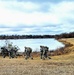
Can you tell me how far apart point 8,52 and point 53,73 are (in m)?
18.9

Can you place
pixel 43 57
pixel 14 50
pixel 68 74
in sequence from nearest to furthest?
1. pixel 68 74
2. pixel 43 57
3. pixel 14 50

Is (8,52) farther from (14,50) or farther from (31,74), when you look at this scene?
(31,74)

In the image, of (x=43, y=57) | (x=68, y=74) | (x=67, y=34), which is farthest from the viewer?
(x=67, y=34)

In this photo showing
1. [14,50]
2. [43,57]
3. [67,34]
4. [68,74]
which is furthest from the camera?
[67,34]

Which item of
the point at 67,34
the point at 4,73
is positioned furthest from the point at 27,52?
the point at 67,34

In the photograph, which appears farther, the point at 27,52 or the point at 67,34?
the point at 67,34

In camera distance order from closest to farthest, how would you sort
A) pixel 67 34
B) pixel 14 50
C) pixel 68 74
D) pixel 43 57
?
pixel 68 74
pixel 43 57
pixel 14 50
pixel 67 34

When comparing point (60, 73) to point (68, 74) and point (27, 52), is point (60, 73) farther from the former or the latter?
point (27, 52)

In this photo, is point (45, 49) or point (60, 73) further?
point (45, 49)

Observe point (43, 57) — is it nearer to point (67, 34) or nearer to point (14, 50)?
point (14, 50)

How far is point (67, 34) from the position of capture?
16450 cm

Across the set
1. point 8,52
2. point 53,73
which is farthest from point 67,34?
point 53,73

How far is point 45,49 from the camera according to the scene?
3083 centimetres

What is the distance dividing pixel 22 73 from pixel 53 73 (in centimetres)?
Answer: 190
